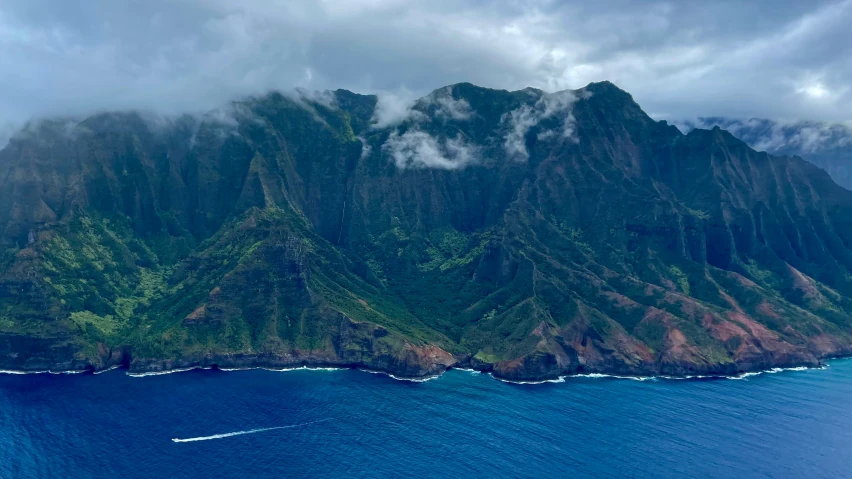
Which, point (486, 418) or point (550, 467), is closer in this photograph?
point (550, 467)

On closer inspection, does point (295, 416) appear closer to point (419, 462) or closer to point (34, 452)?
point (419, 462)

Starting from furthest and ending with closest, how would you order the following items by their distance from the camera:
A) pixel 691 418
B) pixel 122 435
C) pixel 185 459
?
1. pixel 691 418
2. pixel 122 435
3. pixel 185 459

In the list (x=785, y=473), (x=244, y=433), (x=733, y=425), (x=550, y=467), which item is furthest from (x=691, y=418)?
(x=244, y=433)

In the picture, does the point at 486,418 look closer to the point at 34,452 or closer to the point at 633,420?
the point at 633,420

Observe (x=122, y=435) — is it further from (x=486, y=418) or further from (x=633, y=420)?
(x=633, y=420)

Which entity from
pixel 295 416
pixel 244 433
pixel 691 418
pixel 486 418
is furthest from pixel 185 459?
pixel 691 418

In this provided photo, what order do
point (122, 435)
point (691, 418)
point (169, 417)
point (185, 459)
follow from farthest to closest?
point (691, 418), point (169, 417), point (122, 435), point (185, 459)

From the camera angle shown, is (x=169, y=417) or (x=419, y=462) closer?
(x=419, y=462)

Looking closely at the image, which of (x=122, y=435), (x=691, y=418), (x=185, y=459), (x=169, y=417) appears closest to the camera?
(x=185, y=459)

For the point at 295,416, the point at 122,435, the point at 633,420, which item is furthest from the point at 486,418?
the point at 122,435
